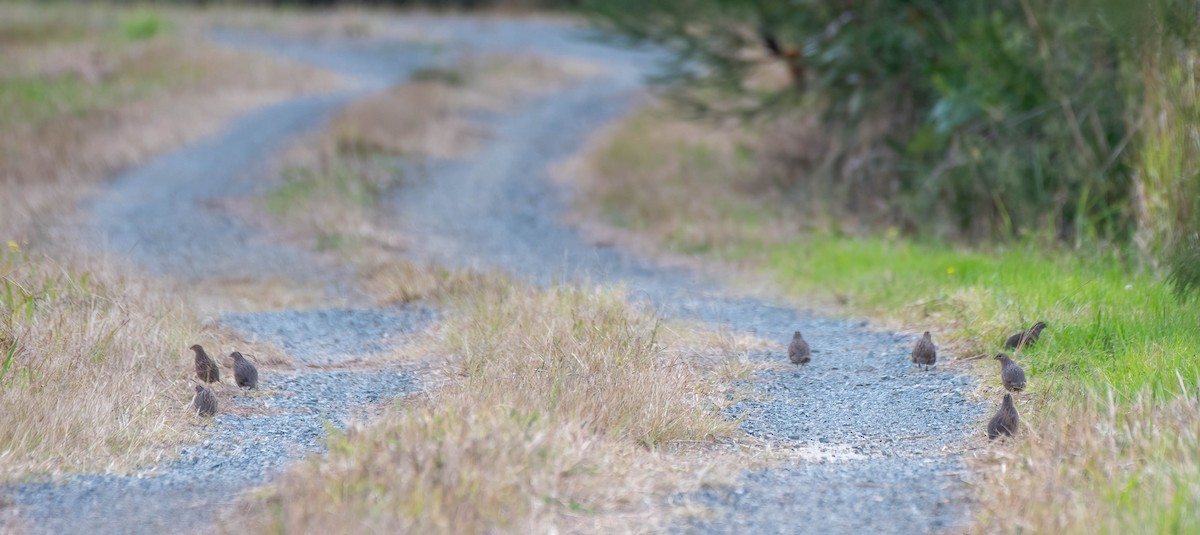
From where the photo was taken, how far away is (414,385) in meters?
6.07

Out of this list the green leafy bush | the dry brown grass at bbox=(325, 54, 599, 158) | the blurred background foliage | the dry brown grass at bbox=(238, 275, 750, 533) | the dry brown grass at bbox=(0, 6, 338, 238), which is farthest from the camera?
the dry brown grass at bbox=(325, 54, 599, 158)

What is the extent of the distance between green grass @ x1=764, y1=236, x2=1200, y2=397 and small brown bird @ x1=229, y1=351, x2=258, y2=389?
11.9 ft

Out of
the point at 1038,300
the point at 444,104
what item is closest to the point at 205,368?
the point at 1038,300

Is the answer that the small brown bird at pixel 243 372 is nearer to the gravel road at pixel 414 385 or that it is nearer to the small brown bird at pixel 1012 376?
the gravel road at pixel 414 385

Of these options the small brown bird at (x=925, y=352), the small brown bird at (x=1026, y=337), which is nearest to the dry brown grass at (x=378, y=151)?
the small brown bird at (x=925, y=352)

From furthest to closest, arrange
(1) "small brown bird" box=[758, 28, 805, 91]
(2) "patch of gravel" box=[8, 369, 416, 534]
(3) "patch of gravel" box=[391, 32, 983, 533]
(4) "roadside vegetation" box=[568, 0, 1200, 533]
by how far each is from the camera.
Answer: (1) "small brown bird" box=[758, 28, 805, 91] < (4) "roadside vegetation" box=[568, 0, 1200, 533] < (3) "patch of gravel" box=[391, 32, 983, 533] < (2) "patch of gravel" box=[8, 369, 416, 534]

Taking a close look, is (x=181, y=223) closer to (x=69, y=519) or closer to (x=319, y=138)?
(x=319, y=138)

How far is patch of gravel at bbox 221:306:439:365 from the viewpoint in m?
7.05

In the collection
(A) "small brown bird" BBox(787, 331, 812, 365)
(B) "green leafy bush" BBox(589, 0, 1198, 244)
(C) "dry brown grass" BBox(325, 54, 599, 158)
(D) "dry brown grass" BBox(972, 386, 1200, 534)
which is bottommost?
(C) "dry brown grass" BBox(325, 54, 599, 158)

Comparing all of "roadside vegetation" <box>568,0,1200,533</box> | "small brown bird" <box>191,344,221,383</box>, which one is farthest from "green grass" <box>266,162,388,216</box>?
"small brown bird" <box>191,344,221,383</box>

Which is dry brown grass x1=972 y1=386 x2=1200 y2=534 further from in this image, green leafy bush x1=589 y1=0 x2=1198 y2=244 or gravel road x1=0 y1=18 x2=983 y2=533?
green leafy bush x1=589 y1=0 x2=1198 y2=244

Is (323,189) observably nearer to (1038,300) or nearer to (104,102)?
(104,102)

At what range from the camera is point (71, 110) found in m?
17.6

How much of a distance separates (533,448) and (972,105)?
23.4 ft
